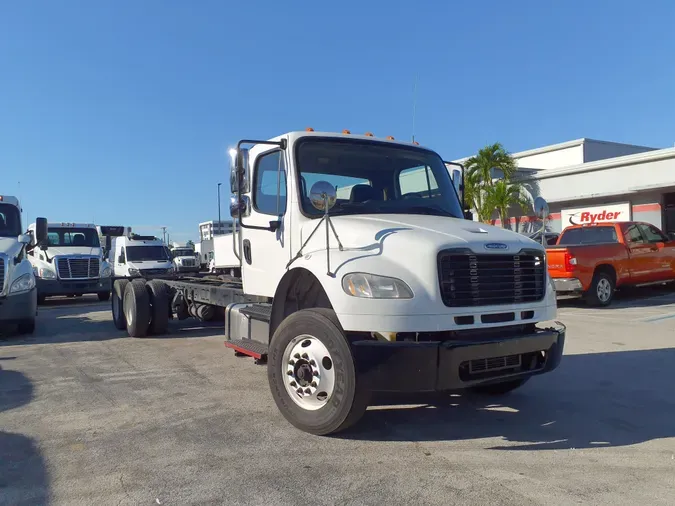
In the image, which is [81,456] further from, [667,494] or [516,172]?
[516,172]

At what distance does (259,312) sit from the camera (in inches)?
217

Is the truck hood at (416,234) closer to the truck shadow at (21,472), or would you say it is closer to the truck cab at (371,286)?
the truck cab at (371,286)

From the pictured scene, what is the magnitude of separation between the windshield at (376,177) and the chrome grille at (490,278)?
3.81 feet

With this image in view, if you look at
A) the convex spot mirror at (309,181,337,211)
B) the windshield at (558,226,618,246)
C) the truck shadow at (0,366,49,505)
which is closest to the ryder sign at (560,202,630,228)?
the windshield at (558,226,618,246)

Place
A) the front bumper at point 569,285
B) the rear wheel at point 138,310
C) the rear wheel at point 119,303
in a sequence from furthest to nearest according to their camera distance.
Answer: the front bumper at point 569,285, the rear wheel at point 119,303, the rear wheel at point 138,310

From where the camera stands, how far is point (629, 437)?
172 inches

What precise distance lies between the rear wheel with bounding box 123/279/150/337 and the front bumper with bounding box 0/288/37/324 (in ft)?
5.89

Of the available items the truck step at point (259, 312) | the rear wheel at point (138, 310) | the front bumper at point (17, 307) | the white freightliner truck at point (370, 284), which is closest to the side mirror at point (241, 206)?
the white freightliner truck at point (370, 284)

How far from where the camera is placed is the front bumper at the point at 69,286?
657 inches

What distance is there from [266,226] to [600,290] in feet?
31.6

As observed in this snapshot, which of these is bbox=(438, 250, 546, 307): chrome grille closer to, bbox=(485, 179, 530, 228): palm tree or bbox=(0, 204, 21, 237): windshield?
bbox=(0, 204, 21, 237): windshield

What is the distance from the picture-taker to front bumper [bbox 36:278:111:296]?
16.7m

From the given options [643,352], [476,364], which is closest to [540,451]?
[476,364]

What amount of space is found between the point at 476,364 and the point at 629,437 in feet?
4.65
